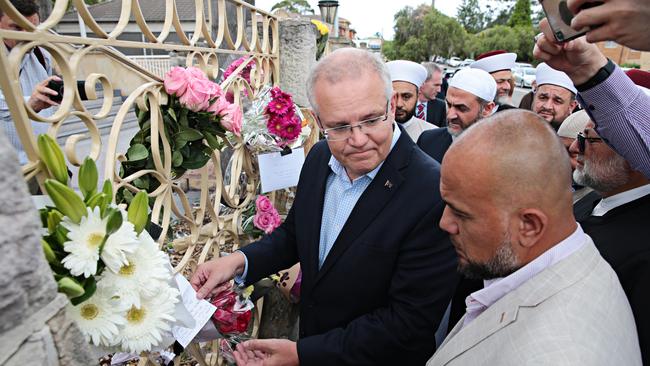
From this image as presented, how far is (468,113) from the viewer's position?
12.1 ft

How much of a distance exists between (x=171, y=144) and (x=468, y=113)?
2.78 meters

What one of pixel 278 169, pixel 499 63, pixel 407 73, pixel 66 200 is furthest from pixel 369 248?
pixel 499 63

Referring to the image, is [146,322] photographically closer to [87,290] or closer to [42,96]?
[87,290]

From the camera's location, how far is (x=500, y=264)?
4.15 feet

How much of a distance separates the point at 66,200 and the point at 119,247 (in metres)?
0.15

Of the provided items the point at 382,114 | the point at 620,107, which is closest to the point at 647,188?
the point at 620,107

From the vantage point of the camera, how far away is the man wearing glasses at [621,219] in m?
1.44

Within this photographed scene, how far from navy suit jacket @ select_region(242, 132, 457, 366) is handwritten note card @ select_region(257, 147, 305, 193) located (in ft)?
2.98

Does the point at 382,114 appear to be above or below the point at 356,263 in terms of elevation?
above

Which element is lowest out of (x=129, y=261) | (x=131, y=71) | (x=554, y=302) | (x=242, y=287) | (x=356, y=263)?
(x=242, y=287)

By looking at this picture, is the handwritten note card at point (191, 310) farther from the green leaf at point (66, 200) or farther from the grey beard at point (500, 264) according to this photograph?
the grey beard at point (500, 264)

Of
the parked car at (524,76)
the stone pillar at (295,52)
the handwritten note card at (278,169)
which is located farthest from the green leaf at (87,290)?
the parked car at (524,76)

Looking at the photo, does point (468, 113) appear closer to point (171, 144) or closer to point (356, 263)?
point (356, 263)

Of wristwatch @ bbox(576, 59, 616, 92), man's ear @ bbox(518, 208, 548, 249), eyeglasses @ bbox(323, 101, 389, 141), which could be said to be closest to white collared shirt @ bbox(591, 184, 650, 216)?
wristwatch @ bbox(576, 59, 616, 92)
